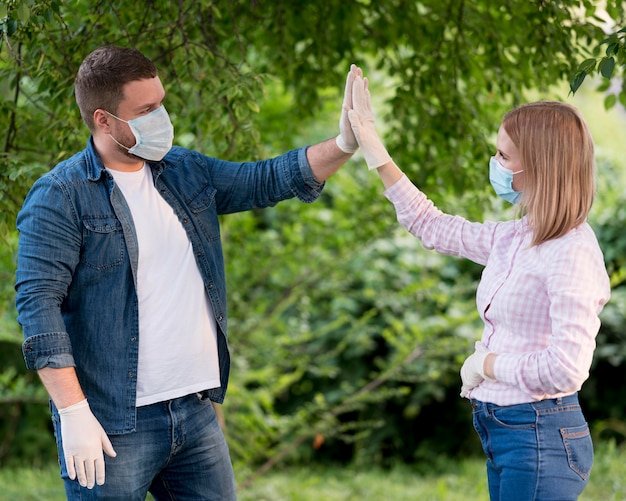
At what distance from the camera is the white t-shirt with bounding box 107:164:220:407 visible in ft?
7.41

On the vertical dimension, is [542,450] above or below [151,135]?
below

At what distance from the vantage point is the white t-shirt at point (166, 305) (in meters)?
2.26

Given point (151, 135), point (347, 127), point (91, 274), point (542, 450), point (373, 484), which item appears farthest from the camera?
point (373, 484)

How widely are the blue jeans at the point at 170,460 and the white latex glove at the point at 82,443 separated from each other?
6 centimetres

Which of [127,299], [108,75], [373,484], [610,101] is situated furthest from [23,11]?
[373,484]

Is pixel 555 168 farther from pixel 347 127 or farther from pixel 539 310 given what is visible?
pixel 347 127

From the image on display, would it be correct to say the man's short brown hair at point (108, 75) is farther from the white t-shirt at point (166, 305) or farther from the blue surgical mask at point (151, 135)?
the white t-shirt at point (166, 305)

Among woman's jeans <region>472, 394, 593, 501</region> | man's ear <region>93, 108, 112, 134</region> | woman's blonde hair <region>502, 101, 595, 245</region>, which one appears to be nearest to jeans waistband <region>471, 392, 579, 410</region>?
woman's jeans <region>472, 394, 593, 501</region>

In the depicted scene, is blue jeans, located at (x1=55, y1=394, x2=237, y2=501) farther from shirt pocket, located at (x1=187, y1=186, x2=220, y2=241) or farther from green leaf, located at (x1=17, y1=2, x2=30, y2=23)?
green leaf, located at (x1=17, y1=2, x2=30, y2=23)

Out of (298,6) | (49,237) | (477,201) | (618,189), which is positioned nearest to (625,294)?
(618,189)

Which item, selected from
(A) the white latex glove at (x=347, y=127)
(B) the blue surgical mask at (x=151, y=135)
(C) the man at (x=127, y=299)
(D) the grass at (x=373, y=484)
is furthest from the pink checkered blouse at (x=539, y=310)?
(D) the grass at (x=373, y=484)

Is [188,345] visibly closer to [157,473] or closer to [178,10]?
[157,473]

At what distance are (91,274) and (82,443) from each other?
429mm

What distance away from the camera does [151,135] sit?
7.57 ft
